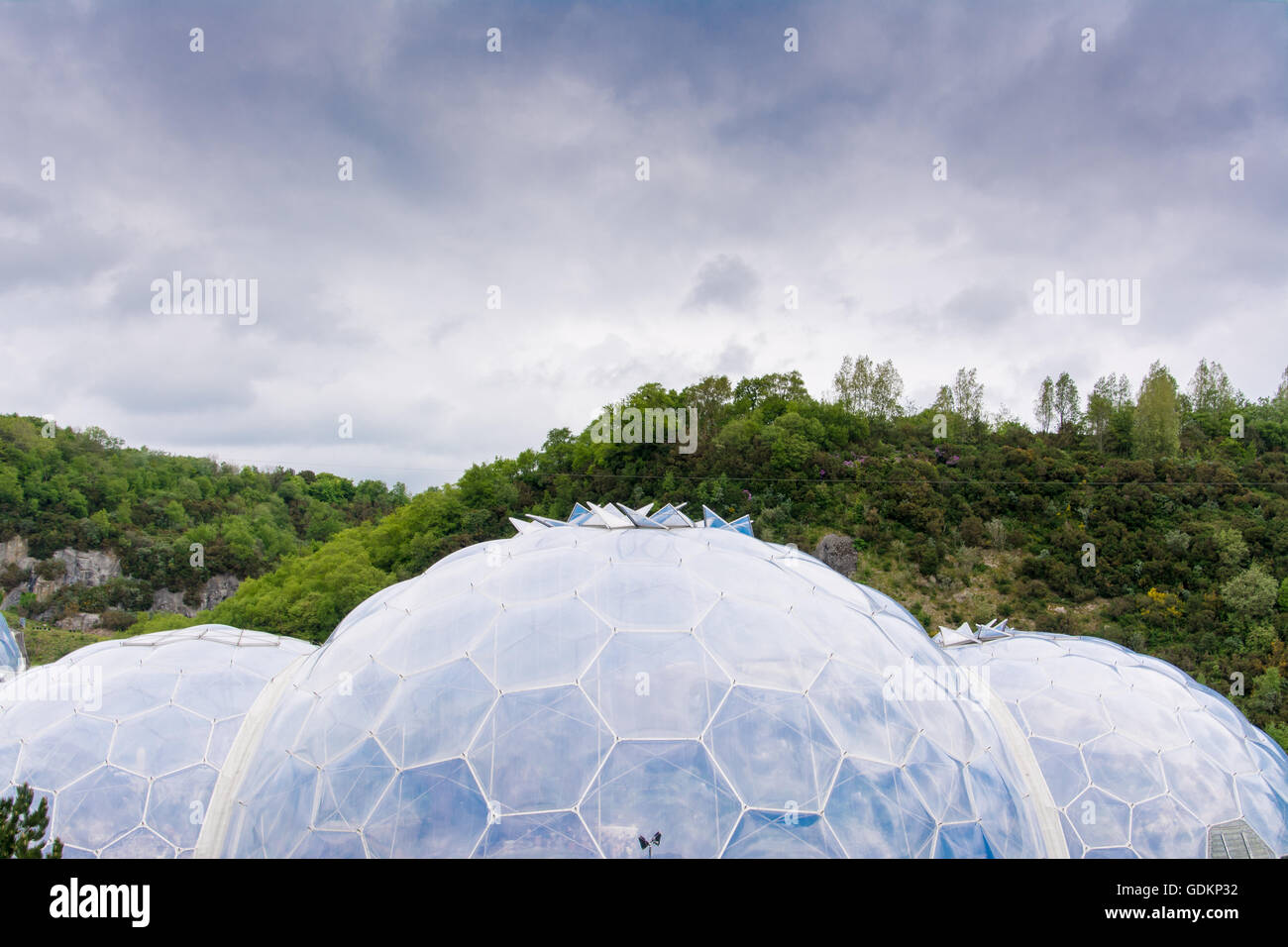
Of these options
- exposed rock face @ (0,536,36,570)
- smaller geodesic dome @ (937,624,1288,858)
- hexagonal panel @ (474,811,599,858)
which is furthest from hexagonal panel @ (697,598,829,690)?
exposed rock face @ (0,536,36,570)

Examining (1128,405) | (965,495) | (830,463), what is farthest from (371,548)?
(1128,405)

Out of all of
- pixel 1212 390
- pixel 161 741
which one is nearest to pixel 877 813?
pixel 161 741

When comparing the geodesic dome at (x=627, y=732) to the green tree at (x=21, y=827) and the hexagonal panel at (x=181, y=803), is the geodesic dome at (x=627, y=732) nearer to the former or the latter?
the hexagonal panel at (x=181, y=803)

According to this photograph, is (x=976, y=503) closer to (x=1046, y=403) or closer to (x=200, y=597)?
(x=1046, y=403)

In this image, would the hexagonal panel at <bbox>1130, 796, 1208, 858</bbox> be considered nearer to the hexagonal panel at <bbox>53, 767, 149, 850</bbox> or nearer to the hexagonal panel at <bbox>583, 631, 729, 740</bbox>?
the hexagonal panel at <bbox>583, 631, 729, 740</bbox>

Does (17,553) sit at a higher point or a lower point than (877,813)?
lower

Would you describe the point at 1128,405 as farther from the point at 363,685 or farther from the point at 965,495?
the point at 363,685

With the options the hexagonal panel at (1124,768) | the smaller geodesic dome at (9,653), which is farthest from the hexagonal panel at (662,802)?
the smaller geodesic dome at (9,653)

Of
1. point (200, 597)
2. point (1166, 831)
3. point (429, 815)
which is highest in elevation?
point (429, 815)
